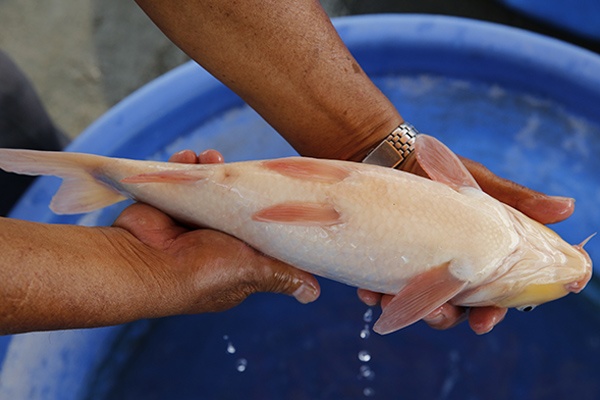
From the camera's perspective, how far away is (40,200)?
2004mm

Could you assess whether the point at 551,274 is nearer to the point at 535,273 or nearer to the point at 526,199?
the point at 535,273

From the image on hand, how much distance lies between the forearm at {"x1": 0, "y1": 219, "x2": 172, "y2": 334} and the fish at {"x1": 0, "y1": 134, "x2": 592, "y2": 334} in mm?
158

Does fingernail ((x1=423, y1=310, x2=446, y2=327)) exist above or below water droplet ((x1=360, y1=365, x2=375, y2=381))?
above

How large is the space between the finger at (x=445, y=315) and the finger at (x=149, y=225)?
2.06ft

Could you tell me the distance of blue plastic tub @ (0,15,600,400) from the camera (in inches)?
80.3

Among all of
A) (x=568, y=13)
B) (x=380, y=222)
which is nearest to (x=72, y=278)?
(x=380, y=222)

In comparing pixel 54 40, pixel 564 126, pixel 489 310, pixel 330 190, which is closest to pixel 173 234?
pixel 330 190

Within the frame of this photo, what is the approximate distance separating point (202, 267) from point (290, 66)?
20.9 inches

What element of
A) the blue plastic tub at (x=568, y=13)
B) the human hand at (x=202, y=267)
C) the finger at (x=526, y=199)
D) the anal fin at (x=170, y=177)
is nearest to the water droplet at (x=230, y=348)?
the human hand at (x=202, y=267)

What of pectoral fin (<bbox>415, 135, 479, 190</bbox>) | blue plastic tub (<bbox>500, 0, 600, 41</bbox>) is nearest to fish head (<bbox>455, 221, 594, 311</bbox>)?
pectoral fin (<bbox>415, 135, 479, 190</bbox>)

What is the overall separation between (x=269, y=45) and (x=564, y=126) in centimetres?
117

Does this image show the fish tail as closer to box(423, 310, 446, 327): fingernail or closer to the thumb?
the thumb

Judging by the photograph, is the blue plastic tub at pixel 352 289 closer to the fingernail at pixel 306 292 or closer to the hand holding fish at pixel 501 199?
the hand holding fish at pixel 501 199

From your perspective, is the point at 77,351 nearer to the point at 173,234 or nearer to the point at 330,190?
the point at 173,234
